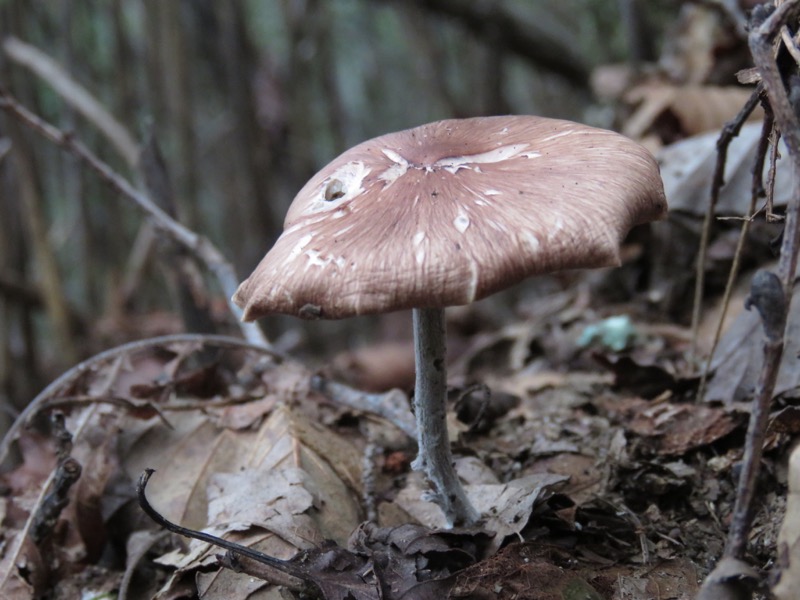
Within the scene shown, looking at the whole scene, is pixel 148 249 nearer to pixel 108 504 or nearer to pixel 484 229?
pixel 108 504

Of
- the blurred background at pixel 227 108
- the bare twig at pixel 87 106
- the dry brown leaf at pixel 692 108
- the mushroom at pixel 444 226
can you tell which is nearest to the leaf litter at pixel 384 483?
the mushroom at pixel 444 226

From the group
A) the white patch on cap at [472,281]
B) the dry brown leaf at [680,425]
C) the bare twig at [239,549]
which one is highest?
the white patch on cap at [472,281]

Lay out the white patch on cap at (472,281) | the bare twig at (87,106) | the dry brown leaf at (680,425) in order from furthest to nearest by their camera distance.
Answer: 1. the bare twig at (87,106)
2. the dry brown leaf at (680,425)
3. the white patch on cap at (472,281)

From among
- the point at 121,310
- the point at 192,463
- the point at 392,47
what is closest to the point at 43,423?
the point at 192,463

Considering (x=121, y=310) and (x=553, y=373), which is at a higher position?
(x=553, y=373)

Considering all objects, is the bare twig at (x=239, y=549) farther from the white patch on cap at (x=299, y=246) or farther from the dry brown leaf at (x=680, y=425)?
the dry brown leaf at (x=680, y=425)

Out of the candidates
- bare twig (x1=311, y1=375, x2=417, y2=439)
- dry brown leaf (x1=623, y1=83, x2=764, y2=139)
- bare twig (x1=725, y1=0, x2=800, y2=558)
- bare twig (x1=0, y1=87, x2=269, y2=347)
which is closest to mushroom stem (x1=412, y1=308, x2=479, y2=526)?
bare twig (x1=311, y1=375, x2=417, y2=439)

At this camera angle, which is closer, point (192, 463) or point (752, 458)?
point (752, 458)
